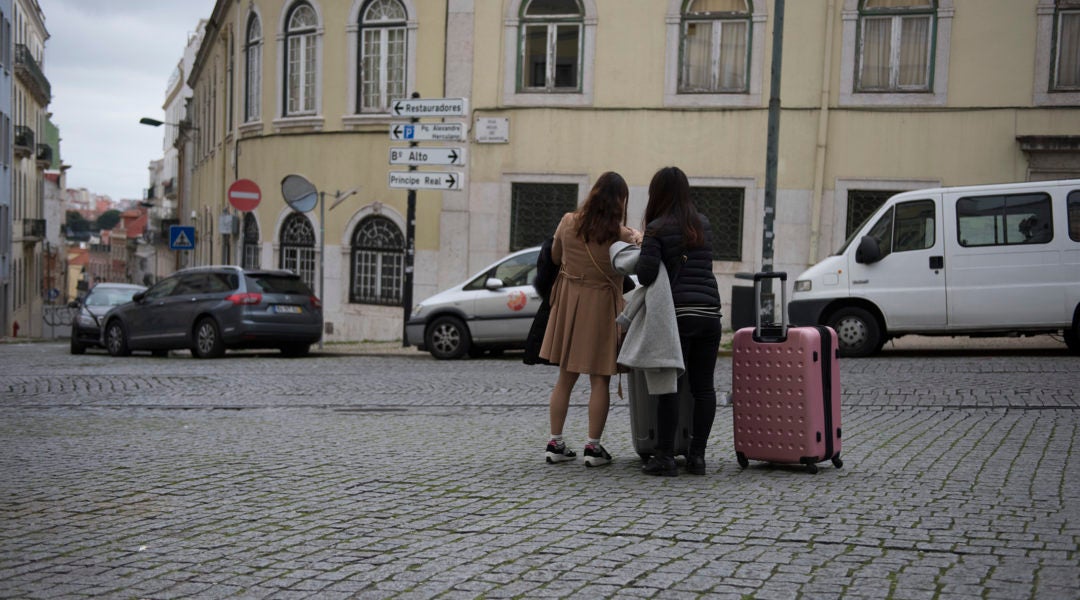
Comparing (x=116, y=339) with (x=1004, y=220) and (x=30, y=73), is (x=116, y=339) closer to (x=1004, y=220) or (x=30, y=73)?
(x=1004, y=220)

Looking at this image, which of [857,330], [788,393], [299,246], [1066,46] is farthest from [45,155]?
[788,393]

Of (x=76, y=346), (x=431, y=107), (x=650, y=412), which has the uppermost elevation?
(x=431, y=107)

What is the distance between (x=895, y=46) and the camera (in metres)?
21.2

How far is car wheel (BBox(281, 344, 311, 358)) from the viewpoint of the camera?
1939cm

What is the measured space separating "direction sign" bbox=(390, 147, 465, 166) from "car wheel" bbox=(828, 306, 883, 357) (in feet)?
22.5

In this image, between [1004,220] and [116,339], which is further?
[116,339]

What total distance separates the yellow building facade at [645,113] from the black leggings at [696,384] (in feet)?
43.3

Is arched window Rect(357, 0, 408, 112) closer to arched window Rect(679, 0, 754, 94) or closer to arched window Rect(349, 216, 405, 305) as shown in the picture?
arched window Rect(349, 216, 405, 305)

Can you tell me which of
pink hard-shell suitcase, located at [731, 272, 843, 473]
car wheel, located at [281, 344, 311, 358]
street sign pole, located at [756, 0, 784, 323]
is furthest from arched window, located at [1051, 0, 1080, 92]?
pink hard-shell suitcase, located at [731, 272, 843, 473]

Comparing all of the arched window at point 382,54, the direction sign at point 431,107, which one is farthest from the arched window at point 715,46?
the arched window at point 382,54

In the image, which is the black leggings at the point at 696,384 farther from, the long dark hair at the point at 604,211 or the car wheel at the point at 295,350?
the car wheel at the point at 295,350

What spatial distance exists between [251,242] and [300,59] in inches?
192

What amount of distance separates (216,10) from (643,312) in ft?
103

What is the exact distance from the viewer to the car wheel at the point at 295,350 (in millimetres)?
19391
